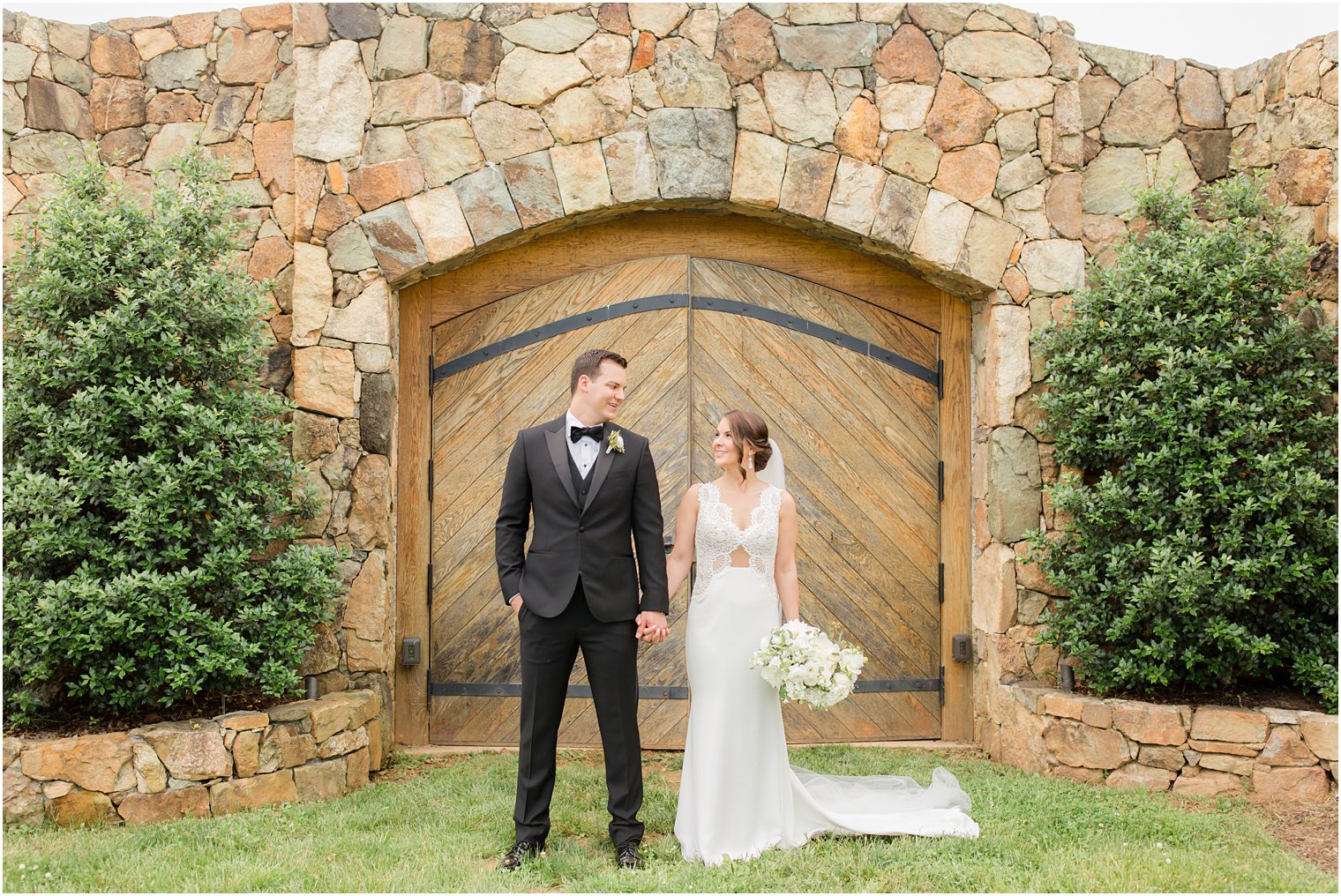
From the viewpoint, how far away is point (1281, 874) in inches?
124

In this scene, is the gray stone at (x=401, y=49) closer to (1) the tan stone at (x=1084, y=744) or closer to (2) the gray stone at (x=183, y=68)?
(2) the gray stone at (x=183, y=68)

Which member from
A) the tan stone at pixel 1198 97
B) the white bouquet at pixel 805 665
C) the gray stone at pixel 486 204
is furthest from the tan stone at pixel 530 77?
the tan stone at pixel 1198 97

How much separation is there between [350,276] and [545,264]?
0.96m

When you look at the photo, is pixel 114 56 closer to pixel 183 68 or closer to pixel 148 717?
pixel 183 68

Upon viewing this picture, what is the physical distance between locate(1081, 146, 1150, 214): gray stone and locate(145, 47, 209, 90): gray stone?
175 inches

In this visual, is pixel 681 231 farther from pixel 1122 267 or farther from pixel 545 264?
pixel 1122 267

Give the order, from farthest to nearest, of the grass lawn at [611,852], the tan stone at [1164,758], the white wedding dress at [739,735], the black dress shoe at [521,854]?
1. the tan stone at [1164,758]
2. the white wedding dress at [739,735]
3. the black dress shoe at [521,854]
4. the grass lawn at [611,852]

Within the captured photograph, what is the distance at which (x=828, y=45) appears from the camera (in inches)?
185

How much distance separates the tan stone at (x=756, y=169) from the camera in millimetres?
4645

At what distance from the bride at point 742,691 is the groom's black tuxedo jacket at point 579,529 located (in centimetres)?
22

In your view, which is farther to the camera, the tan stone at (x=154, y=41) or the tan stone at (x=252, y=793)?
the tan stone at (x=154, y=41)

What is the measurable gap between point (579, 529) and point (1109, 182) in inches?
134

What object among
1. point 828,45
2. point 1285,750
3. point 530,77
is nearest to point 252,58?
point 530,77

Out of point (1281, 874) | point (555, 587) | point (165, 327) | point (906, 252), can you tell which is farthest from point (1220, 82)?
point (165, 327)
